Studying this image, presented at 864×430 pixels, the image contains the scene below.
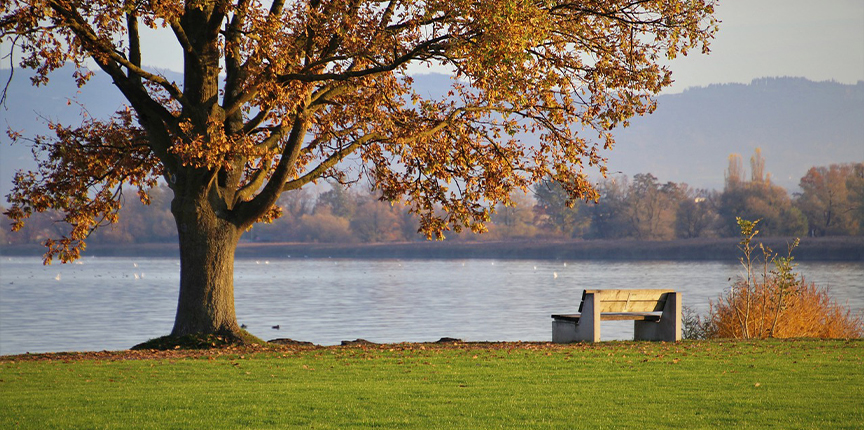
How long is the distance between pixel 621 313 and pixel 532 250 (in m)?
99.8

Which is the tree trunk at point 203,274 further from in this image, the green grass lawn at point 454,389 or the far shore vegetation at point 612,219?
the far shore vegetation at point 612,219

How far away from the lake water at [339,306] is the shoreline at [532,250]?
73.6ft

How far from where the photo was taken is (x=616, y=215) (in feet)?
376

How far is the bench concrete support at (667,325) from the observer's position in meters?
14.5

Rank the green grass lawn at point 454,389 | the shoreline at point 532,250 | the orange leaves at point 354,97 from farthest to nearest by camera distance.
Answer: the shoreline at point 532,250
the orange leaves at point 354,97
the green grass lawn at point 454,389

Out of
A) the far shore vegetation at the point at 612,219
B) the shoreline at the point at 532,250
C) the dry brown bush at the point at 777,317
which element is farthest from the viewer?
the far shore vegetation at the point at 612,219

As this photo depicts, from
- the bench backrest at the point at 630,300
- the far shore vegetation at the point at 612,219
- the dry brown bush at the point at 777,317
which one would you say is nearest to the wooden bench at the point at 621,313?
the bench backrest at the point at 630,300

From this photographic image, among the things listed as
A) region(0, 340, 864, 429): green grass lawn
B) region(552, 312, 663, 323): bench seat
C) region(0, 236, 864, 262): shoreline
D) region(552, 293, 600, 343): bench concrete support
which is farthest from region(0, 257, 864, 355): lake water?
region(0, 236, 864, 262): shoreline

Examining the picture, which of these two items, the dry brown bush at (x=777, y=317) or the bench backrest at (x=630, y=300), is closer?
the bench backrest at (x=630, y=300)

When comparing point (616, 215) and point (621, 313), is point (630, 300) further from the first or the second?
point (616, 215)

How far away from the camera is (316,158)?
18969 millimetres

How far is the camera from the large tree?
13758 millimetres

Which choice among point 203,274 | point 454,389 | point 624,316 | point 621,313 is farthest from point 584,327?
point 203,274

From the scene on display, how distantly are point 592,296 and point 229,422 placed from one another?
7.31 meters
